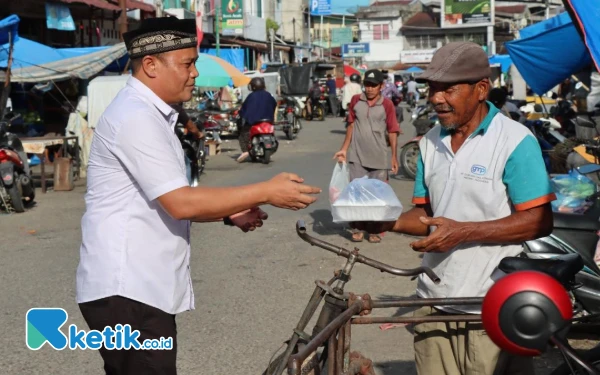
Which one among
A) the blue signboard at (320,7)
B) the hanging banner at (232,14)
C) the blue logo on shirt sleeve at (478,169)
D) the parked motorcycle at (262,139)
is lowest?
the parked motorcycle at (262,139)

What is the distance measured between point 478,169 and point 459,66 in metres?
0.42

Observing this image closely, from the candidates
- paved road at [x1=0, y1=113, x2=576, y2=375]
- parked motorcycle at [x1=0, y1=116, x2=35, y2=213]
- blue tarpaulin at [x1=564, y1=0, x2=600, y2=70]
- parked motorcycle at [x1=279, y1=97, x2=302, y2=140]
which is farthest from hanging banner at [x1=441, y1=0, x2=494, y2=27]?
blue tarpaulin at [x1=564, y1=0, x2=600, y2=70]

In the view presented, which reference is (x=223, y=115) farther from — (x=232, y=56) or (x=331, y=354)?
(x=331, y=354)

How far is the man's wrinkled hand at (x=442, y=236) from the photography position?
3.07 m

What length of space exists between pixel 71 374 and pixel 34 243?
436 centimetres

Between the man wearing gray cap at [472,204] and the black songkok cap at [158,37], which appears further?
the man wearing gray cap at [472,204]

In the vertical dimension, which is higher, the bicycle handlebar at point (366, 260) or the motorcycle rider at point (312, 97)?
the bicycle handlebar at point (366, 260)

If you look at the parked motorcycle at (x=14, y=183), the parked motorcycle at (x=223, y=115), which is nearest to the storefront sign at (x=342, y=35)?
the parked motorcycle at (x=223, y=115)

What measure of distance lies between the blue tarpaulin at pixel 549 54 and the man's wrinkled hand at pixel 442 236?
9582 mm

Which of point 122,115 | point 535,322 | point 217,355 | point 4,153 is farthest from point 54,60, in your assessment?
point 535,322

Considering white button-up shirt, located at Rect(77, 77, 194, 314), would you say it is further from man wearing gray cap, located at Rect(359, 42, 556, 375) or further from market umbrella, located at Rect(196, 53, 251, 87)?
market umbrella, located at Rect(196, 53, 251, 87)

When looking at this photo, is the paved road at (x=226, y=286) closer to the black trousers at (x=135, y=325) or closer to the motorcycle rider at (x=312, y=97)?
the black trousers at (x=135, y=325)

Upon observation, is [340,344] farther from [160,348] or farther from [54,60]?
[54,60]

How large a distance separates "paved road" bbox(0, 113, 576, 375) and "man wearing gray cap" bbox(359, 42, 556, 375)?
185 centimetres
